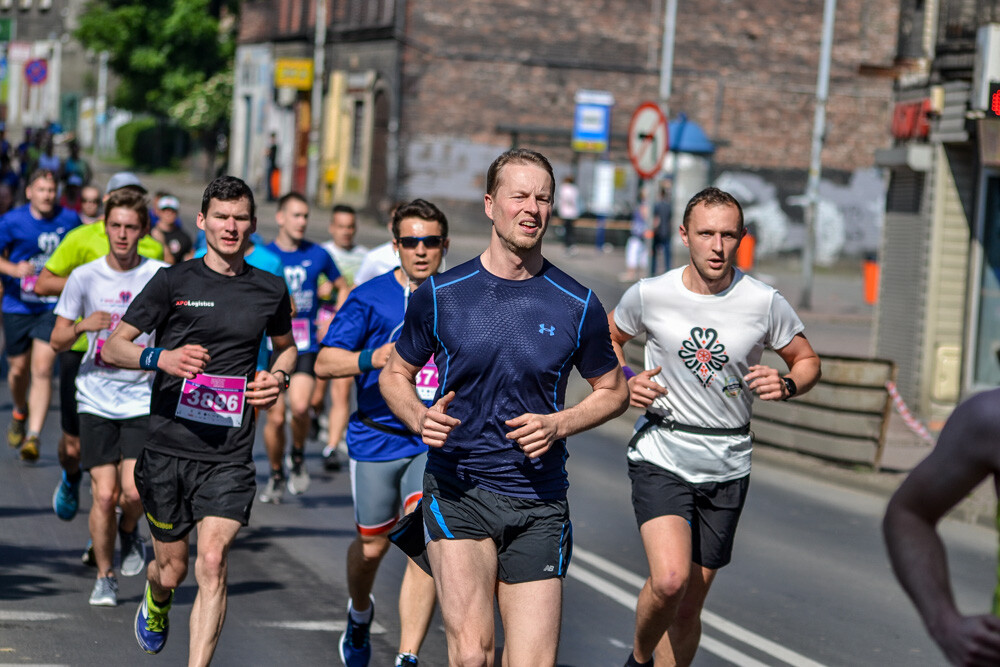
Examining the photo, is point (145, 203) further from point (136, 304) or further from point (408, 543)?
A: point (408, 543)

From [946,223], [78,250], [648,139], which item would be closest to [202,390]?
[78,250]

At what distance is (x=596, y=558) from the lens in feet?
31.7

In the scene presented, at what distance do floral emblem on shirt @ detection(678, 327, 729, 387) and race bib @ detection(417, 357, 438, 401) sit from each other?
1164 millimetres

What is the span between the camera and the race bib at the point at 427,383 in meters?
6.78

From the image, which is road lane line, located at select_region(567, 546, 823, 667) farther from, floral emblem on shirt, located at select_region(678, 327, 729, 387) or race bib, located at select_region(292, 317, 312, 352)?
race bib, located at select_region(292, 317, 312, 352)

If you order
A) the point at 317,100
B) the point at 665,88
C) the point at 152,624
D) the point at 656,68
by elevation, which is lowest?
the point at 152,624

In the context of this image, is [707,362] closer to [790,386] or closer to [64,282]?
[790,386]

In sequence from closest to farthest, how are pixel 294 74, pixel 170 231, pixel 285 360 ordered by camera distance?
pixel 285 360 < pixel 170 231 < pixel 294 74

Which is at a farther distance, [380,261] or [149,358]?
[380,261]

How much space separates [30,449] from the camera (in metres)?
11.3

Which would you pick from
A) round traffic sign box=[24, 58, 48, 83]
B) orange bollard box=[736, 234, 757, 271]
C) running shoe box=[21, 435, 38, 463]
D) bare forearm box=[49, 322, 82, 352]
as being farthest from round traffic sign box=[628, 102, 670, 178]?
round traffic sign box=[24, 58, 48, 83]

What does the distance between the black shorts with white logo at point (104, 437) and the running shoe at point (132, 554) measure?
591 mm

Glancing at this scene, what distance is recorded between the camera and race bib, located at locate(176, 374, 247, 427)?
6234 millimetres

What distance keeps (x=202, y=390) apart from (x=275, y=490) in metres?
4.79
